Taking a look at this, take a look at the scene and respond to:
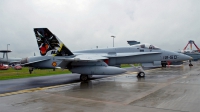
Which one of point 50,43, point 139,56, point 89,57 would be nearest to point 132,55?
point 139,56

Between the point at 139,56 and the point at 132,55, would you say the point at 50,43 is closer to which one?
the point at 132,55

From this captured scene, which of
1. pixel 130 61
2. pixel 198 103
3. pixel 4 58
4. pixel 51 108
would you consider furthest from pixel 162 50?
pixel 4 58

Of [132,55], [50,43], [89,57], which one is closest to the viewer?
[89,57]

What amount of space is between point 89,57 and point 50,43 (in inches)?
118

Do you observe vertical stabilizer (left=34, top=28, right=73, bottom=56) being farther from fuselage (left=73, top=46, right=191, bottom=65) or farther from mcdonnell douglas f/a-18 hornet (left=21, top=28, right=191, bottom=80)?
fuselage (left=73, top=46, right=191, bottom=65)

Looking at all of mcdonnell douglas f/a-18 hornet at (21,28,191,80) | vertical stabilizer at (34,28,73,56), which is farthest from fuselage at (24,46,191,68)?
vertical stabilizer at (34,28,73,56)

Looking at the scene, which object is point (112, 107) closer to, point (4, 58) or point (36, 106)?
point (36, 106)

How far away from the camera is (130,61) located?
15117 mm

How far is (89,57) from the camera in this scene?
528 inches

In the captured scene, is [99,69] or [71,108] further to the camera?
[99,69]

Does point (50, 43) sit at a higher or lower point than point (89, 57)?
higher

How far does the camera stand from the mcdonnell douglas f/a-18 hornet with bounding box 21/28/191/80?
42.4 ft

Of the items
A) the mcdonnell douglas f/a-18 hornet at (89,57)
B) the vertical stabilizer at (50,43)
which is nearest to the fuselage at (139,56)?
the mcdonnell douglas f/a-18 hornet at (89,57)

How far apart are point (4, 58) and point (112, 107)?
7713 cm
